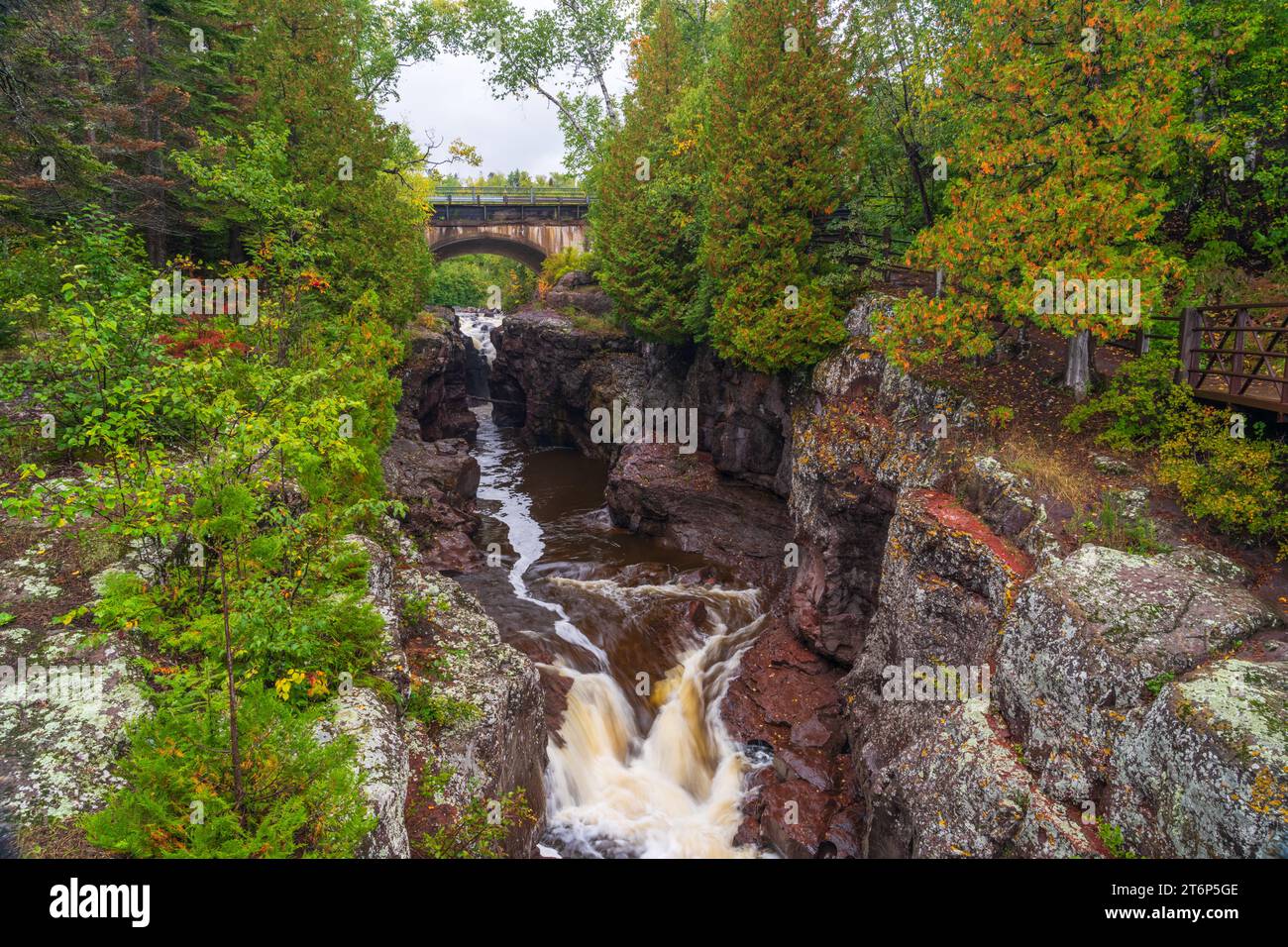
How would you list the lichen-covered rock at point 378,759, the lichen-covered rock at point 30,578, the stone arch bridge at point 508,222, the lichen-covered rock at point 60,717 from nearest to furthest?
1. the lichen-covered rock at point 60,717
2. the lichen-covered rock at point 378,759
3. the lichen-covered rock at point 30,578
4. the stone arch bridge at point 508,222

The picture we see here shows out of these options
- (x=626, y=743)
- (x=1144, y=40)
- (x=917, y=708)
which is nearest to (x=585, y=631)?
(x=626, y=743)

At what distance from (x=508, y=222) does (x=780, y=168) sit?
26644mm

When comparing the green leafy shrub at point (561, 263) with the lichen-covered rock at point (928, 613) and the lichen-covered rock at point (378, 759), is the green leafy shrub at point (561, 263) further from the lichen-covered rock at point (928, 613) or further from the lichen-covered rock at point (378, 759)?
the lichen-covered rock at point (378, 759)

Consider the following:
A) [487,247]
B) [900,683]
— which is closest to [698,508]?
[900,683]

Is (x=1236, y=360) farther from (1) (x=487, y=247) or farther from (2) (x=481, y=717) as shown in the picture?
(1) (x=487, y=247)

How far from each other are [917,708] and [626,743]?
21.7ft

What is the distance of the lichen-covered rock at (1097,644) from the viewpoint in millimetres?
8164

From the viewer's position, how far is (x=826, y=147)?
722 inches

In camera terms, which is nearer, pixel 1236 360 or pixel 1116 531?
pixel 1116 531

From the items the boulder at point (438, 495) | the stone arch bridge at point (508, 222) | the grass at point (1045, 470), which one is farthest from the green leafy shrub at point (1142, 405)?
the stone arch bridge at point (508, 222)

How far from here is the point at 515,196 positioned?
4191 centimetres

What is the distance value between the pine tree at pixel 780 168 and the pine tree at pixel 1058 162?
195 inches

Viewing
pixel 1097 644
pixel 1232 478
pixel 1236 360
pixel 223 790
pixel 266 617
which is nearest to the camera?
pixel 223 790
